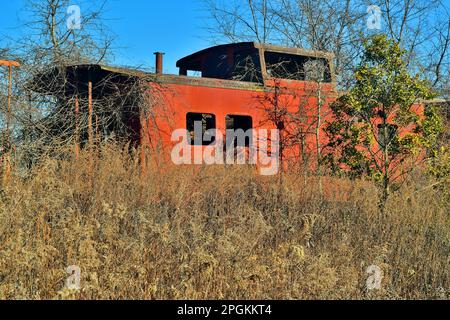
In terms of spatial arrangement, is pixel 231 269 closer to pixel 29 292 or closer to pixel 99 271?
pixel 99 271

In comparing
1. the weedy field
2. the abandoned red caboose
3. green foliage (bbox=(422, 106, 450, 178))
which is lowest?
the weedy field

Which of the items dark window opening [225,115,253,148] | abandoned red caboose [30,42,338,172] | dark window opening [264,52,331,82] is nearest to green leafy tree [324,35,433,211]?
abandoned red caboose [30,42,338,172]

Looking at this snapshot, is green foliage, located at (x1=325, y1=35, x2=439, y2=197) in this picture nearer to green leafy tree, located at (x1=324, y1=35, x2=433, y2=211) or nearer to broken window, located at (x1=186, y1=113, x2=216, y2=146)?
green leafy tree, located at (x1=324, y1=35, x2=433, y2=211)

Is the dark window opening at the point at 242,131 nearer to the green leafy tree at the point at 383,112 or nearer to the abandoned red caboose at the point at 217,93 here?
the abandoned red caboose at the point at 217,93

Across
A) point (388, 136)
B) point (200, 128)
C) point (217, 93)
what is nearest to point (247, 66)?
point (217, 93)

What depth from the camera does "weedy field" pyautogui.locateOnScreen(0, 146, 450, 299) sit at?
487cm

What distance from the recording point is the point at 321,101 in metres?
11.7

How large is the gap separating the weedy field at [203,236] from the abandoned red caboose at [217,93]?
167 centimetres

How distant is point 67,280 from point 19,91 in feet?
19.7

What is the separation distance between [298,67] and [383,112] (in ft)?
10.2

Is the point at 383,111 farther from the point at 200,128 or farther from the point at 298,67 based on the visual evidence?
the point at 200,128

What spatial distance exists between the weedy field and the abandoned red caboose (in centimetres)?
167

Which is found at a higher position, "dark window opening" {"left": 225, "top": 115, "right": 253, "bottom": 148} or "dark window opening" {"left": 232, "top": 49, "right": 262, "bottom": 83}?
"dark window opening" {"left": 232, "top": 49, "right": 262, "bottom": 83}
